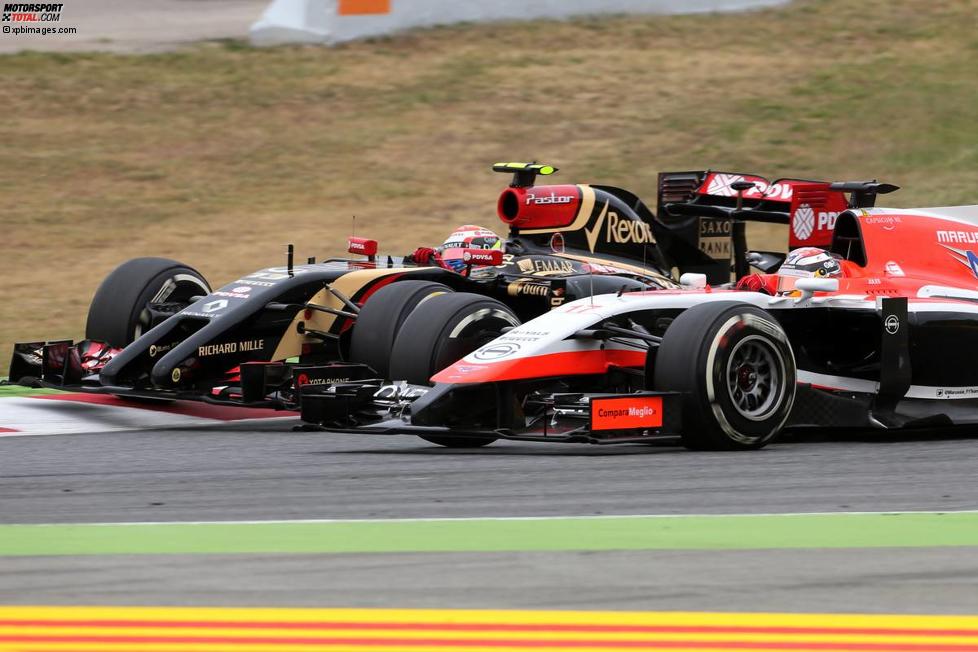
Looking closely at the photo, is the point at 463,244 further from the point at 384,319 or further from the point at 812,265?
the point at 812,265

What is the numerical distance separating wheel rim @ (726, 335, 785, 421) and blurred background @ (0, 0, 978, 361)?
13.3 metres

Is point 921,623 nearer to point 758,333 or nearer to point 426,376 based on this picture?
point 758,333

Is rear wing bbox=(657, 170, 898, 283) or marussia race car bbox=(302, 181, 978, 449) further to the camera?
rear wing bbox=(657, 170, 898, 283)

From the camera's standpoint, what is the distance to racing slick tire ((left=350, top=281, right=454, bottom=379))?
1048cm

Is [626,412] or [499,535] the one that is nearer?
[499,535]

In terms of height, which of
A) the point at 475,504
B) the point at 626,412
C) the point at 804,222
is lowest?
the point at 475,504

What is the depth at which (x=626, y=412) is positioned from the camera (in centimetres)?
858

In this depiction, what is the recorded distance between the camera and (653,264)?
13844 millimetres

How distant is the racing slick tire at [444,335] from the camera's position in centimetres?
953

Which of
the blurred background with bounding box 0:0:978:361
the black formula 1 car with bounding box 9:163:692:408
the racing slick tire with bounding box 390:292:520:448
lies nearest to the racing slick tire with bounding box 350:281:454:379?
the black formula 1 car with bounding box 9:163:692:408

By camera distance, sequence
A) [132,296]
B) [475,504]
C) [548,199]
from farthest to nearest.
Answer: [548,199] < [132,296] < [475,504]

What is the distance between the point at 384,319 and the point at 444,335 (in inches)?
42.1

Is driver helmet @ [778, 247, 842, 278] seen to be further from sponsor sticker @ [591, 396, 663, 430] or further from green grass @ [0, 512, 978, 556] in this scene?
green grass @ [0, 512, 978, 556]

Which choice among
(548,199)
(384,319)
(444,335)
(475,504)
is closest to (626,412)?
(444,335)
